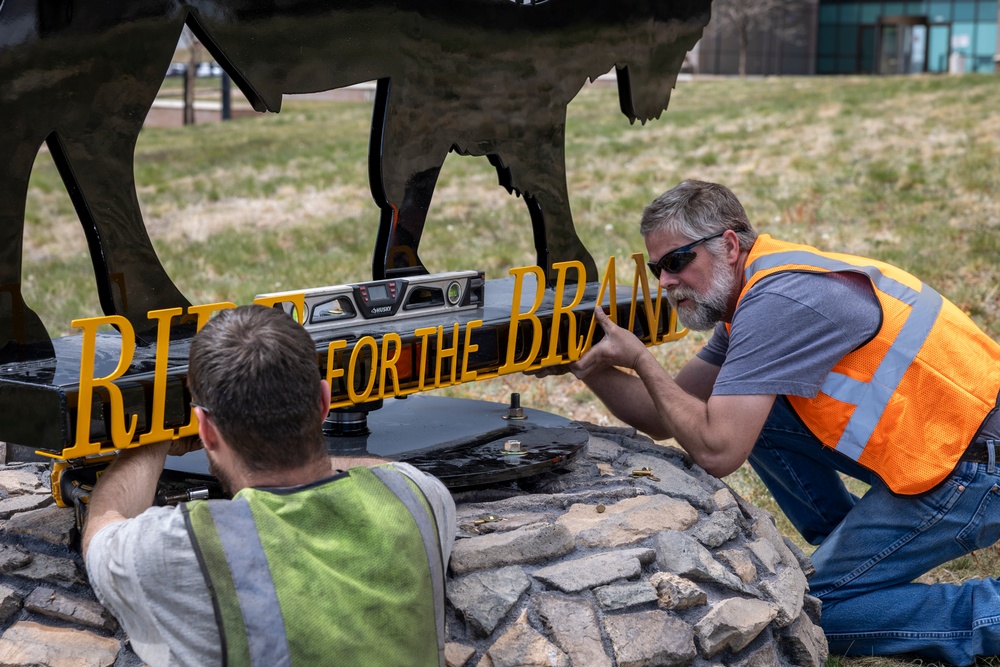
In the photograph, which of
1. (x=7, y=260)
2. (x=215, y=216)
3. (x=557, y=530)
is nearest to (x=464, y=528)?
(x=557, y=530)

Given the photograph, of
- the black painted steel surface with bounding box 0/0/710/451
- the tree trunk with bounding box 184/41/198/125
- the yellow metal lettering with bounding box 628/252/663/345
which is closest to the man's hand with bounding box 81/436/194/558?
the black painted steel surface with bounding box 0/0/710/451

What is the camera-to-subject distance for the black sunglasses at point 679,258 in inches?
139

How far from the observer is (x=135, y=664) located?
261 centimetres

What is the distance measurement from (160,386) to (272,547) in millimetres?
755

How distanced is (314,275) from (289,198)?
3543 millimetres

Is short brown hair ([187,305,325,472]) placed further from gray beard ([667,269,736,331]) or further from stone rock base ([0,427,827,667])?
gray beard ([667,269,736,331])

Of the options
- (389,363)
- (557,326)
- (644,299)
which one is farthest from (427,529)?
(644,299)

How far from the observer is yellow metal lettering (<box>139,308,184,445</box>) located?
2666 mm

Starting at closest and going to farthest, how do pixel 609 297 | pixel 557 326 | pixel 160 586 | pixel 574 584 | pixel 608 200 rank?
pixel 160 586, pixel 574 584, pixel 557 326, pixel 609 297, pixel 608 200

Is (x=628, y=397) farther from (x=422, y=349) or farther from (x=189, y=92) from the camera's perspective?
(x=189, y=92)

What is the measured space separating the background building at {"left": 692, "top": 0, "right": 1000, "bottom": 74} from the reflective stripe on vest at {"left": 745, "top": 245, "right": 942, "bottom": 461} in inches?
1190

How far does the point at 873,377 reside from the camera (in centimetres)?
339

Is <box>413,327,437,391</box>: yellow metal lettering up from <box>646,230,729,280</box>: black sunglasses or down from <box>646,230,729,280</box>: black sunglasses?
down

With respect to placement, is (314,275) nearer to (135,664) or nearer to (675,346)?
(675,346)
